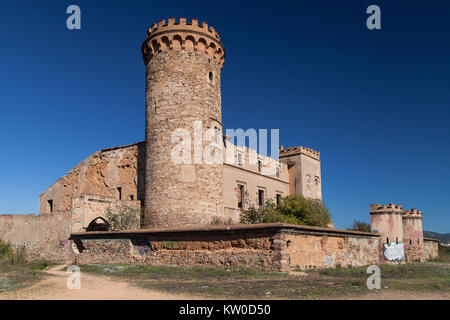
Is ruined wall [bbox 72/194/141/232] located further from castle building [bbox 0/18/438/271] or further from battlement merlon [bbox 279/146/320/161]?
battlement merlon [bbox 279/146/320/161]

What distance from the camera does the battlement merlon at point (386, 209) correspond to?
1149 inches

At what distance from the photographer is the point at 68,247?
18.5 meters

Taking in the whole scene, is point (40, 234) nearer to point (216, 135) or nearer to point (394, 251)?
point (216, 135)

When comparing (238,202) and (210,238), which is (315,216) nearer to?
(238,202)

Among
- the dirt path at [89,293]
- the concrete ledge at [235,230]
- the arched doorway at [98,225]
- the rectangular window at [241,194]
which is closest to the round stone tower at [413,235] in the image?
the rectangular window at [241,194]

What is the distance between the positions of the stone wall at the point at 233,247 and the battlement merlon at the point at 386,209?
11.8 metres

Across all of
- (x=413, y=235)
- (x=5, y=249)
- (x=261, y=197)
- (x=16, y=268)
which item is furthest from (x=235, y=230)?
(x=413, y=235)

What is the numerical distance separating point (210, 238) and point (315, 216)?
457 inches

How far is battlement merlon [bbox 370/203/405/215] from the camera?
29188mm

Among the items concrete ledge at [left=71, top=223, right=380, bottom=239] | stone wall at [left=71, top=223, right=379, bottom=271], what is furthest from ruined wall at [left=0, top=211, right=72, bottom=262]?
concrete ledge at [left=71, top=223, right=380, bottom=239]

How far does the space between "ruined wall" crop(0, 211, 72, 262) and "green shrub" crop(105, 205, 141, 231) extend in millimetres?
2046

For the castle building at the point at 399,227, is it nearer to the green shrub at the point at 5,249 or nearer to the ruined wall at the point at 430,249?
the ruined wall at the point at 430,249

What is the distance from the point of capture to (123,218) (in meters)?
20.2
